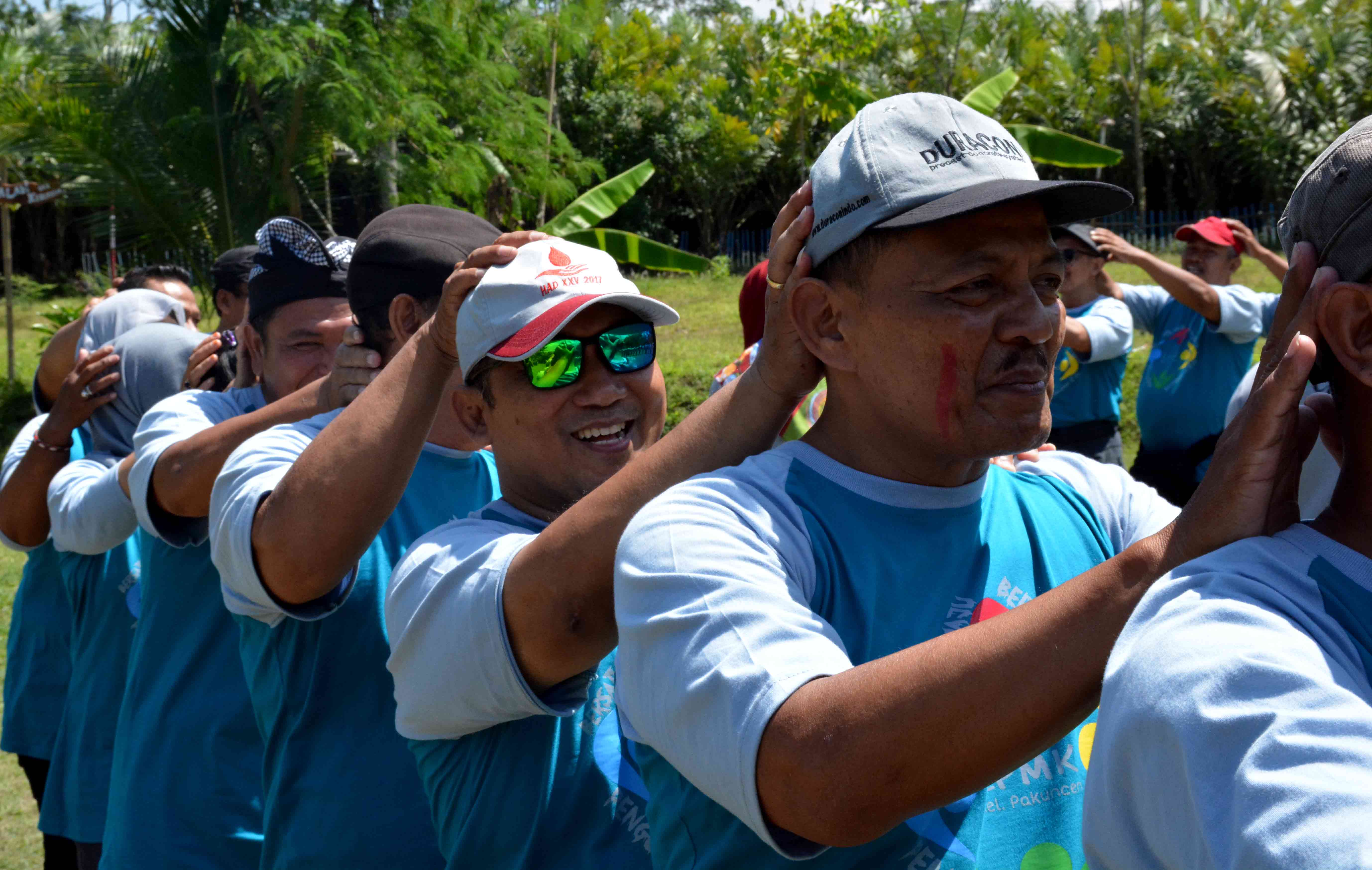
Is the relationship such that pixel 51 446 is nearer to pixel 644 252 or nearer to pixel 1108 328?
pixel 644 252

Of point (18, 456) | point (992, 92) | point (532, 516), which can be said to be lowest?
point (18, 456)

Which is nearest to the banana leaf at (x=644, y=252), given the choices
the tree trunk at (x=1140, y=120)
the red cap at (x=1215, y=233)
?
the red cap at (x=1215, y=233)

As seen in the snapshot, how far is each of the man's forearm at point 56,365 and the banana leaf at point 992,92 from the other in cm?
493

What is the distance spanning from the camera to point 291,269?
3455 mm

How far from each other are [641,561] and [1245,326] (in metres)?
6.04

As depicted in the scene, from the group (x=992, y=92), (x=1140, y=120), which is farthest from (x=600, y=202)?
(x=1140, y=120)

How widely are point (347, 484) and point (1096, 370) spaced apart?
507 centimetres

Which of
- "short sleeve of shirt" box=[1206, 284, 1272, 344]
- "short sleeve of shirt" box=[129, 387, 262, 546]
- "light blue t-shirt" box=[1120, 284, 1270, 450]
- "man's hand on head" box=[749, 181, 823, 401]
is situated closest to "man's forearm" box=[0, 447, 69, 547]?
"short sleeve of shirt" box=[129, 387, 262, 546]

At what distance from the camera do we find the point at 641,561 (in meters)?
1.54

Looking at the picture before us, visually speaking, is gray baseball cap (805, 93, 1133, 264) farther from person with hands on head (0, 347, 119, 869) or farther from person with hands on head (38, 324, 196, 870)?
person with hands on head (0, 347, 119, 869)

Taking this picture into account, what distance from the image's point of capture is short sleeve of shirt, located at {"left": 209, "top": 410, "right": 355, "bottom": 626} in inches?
95.4

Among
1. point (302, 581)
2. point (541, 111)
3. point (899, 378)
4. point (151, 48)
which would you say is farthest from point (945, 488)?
point (541, 111)

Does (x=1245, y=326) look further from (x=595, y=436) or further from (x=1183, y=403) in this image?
(x=595, y=436)

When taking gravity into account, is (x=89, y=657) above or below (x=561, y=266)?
below
